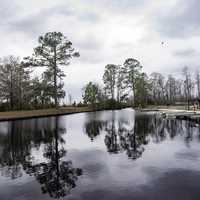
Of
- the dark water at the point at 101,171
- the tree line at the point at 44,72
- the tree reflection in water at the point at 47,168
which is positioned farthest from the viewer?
the tree line at the point at 44,72

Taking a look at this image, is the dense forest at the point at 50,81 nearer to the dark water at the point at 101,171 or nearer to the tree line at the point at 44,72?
the tree line at the point at 44,72

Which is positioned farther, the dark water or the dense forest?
the dense forest

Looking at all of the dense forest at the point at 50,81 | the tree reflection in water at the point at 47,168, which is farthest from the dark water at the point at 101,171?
the dense forest at the point at 50,81

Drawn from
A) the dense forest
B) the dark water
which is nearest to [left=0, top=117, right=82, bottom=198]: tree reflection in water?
the dark water

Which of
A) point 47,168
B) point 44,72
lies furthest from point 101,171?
point 44,72

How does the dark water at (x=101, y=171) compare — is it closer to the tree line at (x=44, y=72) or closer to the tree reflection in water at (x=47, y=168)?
the tree reflection in water at (x=47, y=168)

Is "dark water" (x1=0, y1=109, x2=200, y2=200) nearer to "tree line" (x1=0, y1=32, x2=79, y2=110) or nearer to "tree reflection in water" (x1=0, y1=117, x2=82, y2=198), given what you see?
"tree reflection in water" (x1=0, y1=117, x2=82, y2=198)

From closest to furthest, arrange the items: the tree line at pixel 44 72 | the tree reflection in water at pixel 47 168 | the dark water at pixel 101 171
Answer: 1. the dark water at pixel 101 171
2. the tree reflection in water at pixel 47 168
3. the tree line at pixel 44 72

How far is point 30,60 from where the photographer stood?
43312 millimetres

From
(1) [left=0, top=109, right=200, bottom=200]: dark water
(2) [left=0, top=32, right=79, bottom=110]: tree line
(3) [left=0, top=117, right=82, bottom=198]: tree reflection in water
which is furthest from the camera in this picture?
(2) [left=0, top=32, right=79, bottom=110]: tree line

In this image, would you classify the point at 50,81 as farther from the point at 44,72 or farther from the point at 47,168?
the point at 47,168

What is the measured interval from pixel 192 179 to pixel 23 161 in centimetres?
577

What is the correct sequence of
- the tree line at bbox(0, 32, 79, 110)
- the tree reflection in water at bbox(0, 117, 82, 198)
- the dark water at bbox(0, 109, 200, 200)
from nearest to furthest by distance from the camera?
1. the dark water at bbox(0, 109, 200, 200)
2. the tree reflection in water at bbox(0, 117, 82, 198)
3. the tree line at bbox(0, 32, 79, 110)

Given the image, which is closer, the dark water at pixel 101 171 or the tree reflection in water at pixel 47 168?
the dark water at pixel 101 171
